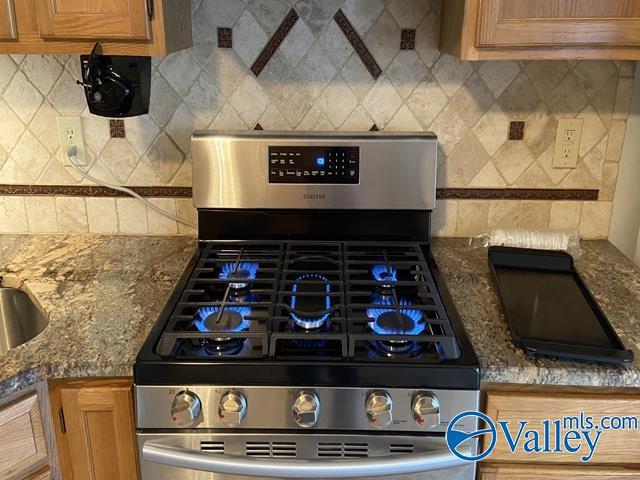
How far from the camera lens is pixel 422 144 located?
1502 mm

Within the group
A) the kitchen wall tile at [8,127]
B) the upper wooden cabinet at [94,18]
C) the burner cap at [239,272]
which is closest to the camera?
the upper wooden cabinet at [94,18]

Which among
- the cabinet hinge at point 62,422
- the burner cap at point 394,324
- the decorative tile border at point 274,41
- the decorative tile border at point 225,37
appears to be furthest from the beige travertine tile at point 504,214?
the cabinet hinge at point 62,422

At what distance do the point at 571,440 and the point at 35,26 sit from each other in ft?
4.26

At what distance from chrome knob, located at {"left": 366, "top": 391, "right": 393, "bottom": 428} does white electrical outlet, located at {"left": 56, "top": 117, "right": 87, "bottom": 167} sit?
1029mm

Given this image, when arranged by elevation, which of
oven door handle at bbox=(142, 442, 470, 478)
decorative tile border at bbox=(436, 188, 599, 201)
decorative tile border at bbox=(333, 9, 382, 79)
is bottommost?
oven door handle at bbox=(142, 442, 470, 478)

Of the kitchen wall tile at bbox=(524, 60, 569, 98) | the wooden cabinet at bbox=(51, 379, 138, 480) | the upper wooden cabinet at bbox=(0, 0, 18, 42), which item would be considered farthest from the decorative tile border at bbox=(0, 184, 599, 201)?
the wooden cabinet at bbox=(51, 379, 138, 480)

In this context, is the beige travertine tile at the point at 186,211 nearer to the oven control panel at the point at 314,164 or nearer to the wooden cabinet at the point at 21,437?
the oven control panel at the point at 314,164

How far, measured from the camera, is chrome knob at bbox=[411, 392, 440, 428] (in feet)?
3.50

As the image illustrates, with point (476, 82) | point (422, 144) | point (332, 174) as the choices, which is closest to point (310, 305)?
point (332, 174)

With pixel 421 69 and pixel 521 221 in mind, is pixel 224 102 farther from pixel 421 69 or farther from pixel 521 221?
pixel 521 221

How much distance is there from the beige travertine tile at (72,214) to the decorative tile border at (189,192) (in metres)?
0.02

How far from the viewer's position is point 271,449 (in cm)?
112

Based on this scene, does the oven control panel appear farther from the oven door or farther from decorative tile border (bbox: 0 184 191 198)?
the oven door

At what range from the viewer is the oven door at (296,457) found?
108 cm
